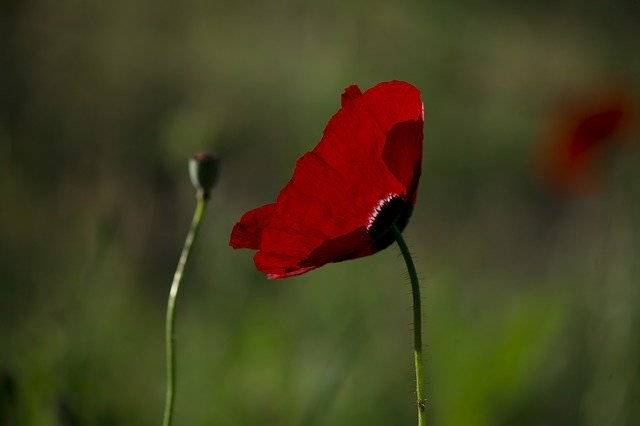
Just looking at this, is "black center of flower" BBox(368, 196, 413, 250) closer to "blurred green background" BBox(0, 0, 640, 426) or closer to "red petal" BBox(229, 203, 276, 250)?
"red petal" BBox(229, 203, 276, 250)

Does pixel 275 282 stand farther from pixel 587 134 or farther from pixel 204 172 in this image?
pixel 204 172

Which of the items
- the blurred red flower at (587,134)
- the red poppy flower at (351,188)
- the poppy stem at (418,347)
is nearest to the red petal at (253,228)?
the red poppy flower at (351,188)

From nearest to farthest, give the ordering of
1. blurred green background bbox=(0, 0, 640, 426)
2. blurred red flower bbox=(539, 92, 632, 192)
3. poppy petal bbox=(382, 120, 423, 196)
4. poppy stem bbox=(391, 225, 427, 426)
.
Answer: poppy stem bbox=(391, 225, 427, 426) → poppy petal bbox=(382, 120, 423, 196) → blurred green background bbox=(0, 0, 640, 426) → blurred red flower bbox=(539, 92, 632, 192)

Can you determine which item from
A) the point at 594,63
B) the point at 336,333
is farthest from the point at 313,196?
the point at 594,63

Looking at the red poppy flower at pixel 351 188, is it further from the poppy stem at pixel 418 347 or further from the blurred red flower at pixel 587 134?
the blurred red flower at pixel 587 134

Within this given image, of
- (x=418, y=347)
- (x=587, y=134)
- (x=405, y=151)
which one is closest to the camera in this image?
(x=418, y=347)

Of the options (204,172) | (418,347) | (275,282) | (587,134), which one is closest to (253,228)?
(204,172)

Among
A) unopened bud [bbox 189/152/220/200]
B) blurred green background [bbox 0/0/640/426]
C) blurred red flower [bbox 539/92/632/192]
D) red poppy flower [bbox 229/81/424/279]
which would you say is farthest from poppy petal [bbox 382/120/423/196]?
blurred red flower [bbox 539/92/632/192]
